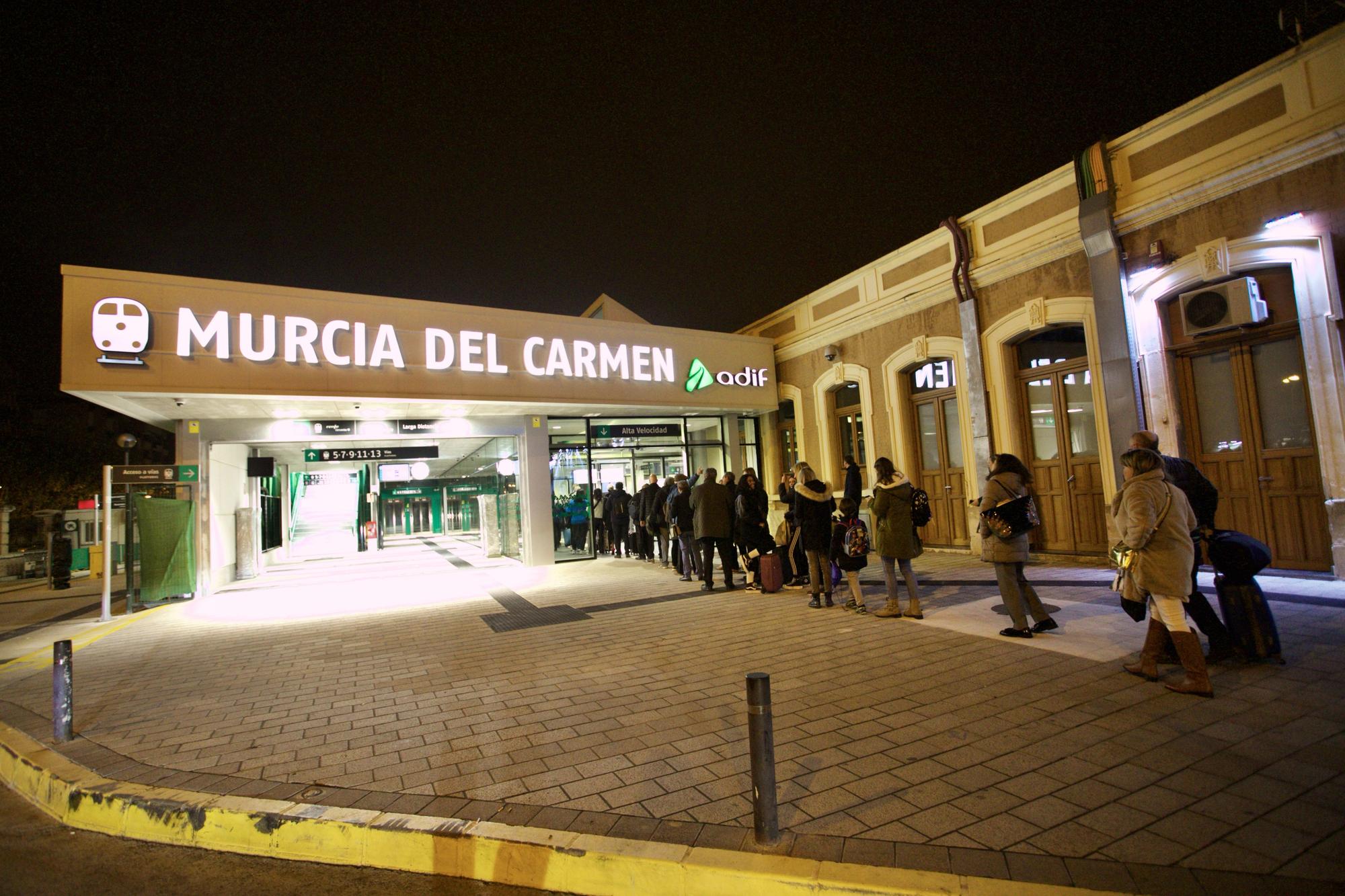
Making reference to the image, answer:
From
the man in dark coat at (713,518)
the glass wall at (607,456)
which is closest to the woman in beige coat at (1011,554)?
the man in dark coat at (713,518)

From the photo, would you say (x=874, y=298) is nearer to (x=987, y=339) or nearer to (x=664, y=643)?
(x=987, y=339)

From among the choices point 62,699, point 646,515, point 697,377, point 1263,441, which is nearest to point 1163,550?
point 1263,441

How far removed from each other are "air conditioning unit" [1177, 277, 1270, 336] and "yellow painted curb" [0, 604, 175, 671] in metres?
13.2

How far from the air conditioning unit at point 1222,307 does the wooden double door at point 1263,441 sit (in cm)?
39

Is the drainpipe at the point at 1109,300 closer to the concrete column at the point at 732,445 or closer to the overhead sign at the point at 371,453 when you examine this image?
the concrete column at the point at 732,445

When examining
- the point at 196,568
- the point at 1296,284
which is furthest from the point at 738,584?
the point at 196,568

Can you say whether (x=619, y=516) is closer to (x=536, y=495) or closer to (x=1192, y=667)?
(x=536, y=495)

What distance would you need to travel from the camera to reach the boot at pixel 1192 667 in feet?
14.2

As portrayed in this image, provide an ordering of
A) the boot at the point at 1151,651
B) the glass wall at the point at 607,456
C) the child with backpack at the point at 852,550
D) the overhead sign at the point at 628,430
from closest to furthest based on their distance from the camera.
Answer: the boot at the point at 1151,651, the child with backpack at the point at 852,550, the overhead sign at the point at 628,430, the glass wall at the point at 607,456

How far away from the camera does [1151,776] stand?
335 centimetres

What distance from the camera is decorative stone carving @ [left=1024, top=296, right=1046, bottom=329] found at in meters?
10.7

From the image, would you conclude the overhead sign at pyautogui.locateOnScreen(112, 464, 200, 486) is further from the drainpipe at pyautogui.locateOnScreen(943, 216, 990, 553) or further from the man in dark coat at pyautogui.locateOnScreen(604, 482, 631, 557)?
the drainpipe at pyautogui.locateOnScreen(943, 216, 990, 553)

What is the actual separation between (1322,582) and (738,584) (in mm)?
6928

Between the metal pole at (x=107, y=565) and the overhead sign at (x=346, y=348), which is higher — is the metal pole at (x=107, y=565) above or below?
below
